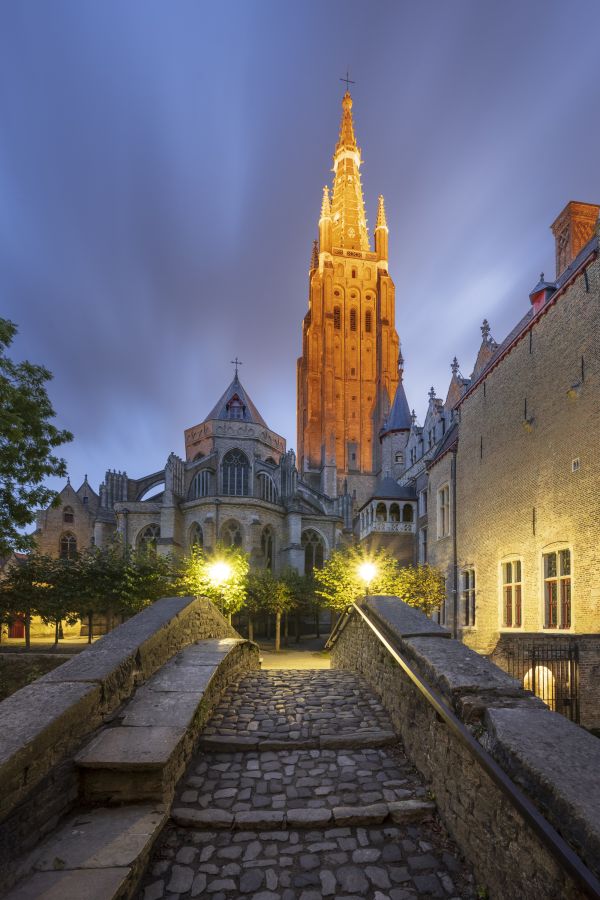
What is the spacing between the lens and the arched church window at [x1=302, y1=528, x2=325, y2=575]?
37.6 metres

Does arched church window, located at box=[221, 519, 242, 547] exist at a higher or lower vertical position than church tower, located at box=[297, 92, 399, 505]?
lower

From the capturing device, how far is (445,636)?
233 inches

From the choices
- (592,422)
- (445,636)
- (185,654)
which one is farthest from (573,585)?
(185,654)

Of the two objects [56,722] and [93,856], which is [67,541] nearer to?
[56,722]

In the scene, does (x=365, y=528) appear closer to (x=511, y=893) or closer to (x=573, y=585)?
(x=573, y=585)

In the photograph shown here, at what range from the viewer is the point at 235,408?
48344mm

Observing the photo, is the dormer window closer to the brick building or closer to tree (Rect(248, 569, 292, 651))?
tree (Rect(248, 569, 292, 651))

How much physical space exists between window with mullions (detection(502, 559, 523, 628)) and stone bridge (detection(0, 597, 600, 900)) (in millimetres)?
8916

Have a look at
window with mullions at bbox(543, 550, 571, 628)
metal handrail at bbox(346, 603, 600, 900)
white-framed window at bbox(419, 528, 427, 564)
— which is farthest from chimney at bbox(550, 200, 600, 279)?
metal handrail at bbox(346, 603, 600, 900)

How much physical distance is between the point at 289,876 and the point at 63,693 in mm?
2234

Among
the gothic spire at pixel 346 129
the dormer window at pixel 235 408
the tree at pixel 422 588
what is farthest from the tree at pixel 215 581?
the gothic spire at pixel 346 129

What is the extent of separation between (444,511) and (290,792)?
16340mm

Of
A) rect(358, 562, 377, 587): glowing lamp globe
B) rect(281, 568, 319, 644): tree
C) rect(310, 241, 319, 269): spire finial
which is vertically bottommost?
rect(281, 568, 319, 644): tree

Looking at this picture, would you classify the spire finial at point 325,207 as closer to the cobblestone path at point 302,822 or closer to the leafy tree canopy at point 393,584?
the leafy tree canopy at point 393,584
